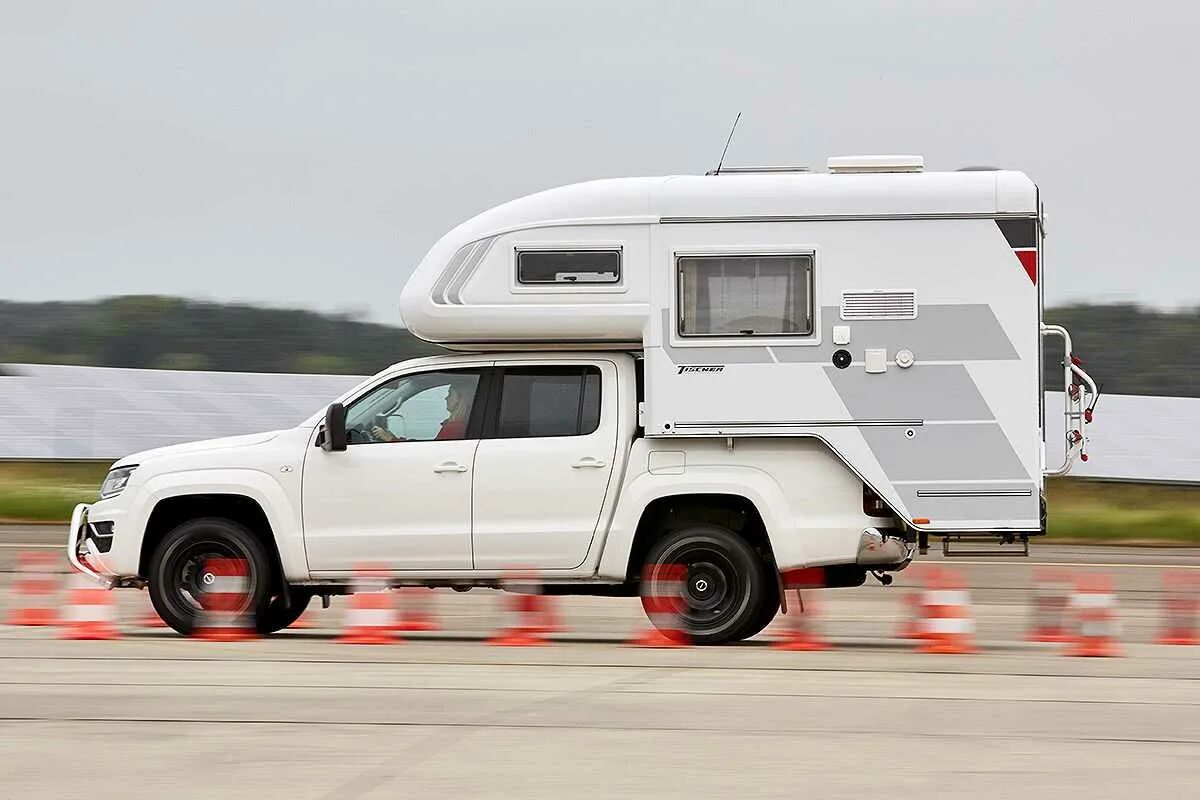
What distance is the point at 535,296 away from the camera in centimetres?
1087

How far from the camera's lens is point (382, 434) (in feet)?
36.5

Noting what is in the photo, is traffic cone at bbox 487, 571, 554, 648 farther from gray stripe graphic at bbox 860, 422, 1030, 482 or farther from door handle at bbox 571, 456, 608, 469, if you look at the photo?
gray stripe graphic at bbox 860, 422, 1030, 482

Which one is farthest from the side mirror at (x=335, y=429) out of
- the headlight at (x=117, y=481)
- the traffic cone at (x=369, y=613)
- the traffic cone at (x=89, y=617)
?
the traffic cone at (x=89, y=617)

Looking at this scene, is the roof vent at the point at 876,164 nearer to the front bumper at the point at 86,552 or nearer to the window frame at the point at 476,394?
the window frame at the point at 476,394

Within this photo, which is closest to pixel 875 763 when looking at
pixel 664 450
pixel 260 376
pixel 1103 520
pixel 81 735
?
pixel 81 735

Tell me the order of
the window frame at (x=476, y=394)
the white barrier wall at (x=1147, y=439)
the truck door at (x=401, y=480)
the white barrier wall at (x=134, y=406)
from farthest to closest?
the white barrier wall at (x=1147, y=439), the white barrier wall at (x=134, y=406), the window frame at (x=476, y=394), the truck door at (x=401, y=480)

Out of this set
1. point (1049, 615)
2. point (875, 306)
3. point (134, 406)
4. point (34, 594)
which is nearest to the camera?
point (875, 306)

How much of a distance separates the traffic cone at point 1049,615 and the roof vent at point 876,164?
3421mm

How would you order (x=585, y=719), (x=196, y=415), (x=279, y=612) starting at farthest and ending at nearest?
1. (x=196, y=415)
2. (x=279, y=612)
3. (x=585, y=719)

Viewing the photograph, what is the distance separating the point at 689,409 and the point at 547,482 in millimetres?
1022

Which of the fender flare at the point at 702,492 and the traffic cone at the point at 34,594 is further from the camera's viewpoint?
the traffic cone at the point at 34,594

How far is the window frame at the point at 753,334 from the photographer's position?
10711 mm

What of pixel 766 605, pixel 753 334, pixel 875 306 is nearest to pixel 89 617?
pixel 766 605

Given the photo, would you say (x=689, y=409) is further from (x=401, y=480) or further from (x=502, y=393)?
(x=401, y=480)
